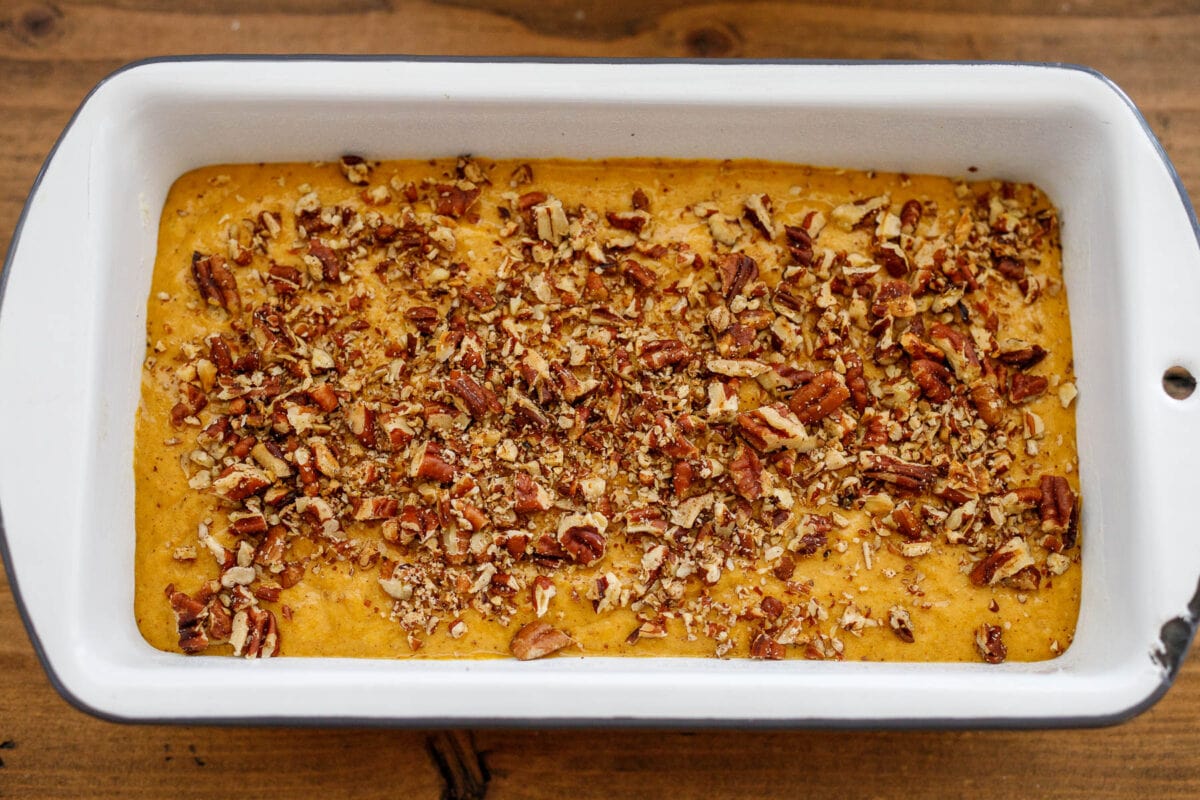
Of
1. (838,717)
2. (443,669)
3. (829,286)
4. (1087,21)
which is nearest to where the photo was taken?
(838,717)

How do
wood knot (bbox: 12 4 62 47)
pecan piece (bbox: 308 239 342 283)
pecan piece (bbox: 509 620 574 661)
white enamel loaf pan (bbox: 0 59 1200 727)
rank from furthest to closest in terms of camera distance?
wood knot (bbox: 12 4 62 47)
pecan piece (bbox: 308 239 342 283)
pecan piece (bbox: 509 620 574 661)
white enamel loaf pan (bbox: 0 59 1200 727)

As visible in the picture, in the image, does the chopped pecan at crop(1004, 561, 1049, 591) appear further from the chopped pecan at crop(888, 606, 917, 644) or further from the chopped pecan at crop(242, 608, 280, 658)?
the chopped pecan at crop(242, 608, 280, 658)

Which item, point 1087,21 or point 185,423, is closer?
point 185,423

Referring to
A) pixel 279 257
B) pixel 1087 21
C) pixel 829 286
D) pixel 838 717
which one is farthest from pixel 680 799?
pixel 1087 21

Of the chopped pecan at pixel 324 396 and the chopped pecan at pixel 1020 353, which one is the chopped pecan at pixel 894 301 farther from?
the chopped pecan at pixel 324 396

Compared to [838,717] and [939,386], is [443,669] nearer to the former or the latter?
[838,717]

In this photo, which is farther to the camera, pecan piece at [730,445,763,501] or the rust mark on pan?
pecan piece at [730,445,763,501]

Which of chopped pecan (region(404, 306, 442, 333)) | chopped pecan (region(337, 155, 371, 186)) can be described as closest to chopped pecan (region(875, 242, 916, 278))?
chopped pecan (region(404, 306, 442, 333))
